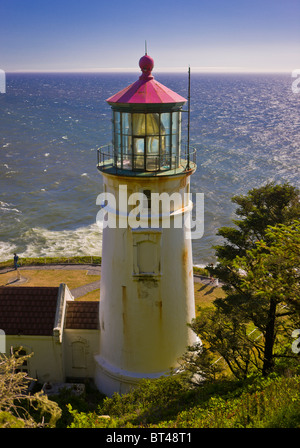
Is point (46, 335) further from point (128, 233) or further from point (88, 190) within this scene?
point (88, 190)

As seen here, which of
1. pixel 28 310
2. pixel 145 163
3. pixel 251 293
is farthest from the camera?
pixel 28 310

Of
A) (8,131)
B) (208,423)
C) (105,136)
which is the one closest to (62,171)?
(105,136)

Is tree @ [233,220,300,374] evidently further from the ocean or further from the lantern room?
the ocean

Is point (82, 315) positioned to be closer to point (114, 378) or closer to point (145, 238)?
point (114, 378)

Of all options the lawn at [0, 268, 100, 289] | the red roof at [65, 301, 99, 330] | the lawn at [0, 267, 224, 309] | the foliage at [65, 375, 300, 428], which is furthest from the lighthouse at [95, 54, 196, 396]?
the lawn at [0, 268, 100, 289]

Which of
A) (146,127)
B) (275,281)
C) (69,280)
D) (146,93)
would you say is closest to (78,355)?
(275,281)

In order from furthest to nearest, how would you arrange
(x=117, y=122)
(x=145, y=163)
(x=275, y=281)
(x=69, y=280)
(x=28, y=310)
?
(x=69, y=280), (x=28, y=310), (x=117, y=122), (x=145, y=163), (x=275, y=281)
